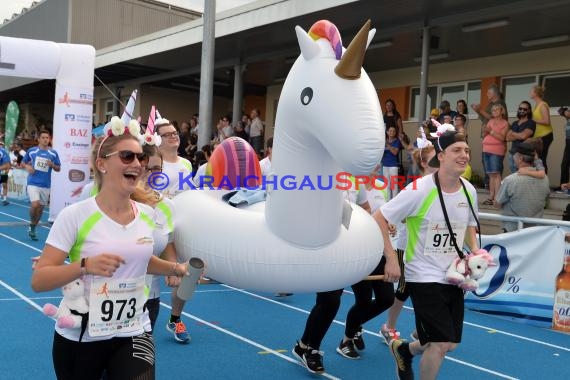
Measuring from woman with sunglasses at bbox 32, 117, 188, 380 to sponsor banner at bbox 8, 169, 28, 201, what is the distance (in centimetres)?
1620

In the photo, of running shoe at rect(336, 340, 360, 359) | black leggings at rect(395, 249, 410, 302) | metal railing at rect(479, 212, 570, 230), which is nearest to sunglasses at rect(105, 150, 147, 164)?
black leggings at rect(395, 249, 410, 302)

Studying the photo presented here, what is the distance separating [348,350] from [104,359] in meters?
2.84

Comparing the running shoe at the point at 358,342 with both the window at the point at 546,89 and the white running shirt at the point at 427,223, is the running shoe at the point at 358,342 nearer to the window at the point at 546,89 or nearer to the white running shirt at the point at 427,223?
the white running shirt at the point at 427,223

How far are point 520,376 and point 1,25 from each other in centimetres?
3588

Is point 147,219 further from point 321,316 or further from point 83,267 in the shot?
point 321,316

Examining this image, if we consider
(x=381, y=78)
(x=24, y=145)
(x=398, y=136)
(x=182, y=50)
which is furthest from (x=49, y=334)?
(x=24, y=145)

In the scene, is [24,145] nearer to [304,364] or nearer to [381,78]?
[381,78]

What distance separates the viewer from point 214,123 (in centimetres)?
2402

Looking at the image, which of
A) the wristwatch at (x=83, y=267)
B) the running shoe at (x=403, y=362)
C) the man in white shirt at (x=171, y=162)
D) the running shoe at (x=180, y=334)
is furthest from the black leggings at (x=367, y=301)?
the wristwatch at (x=83, y=267)

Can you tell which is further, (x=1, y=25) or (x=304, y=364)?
(x=1, y=25)

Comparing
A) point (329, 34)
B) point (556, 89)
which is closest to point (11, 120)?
point (556, 89)

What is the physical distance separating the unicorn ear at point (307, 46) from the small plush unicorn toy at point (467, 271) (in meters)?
1.61

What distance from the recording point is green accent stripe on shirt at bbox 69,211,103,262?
2365 millimetres

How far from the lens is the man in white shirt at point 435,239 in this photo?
355 centimetres
